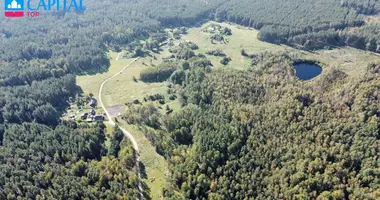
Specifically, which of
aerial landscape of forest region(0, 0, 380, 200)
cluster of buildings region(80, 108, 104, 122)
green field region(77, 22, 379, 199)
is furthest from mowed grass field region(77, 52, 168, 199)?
cluster of buildings region(80, 108, 104, 122)

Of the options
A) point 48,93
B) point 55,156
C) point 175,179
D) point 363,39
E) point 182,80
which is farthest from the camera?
Result: point 363,39

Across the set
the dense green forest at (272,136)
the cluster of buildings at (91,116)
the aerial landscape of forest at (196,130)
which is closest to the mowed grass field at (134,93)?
the aerial landscape of forest at (196,130)

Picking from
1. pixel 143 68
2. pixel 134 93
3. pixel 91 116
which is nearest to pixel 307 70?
pixel 143 68

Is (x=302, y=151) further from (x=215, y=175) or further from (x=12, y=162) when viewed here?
(x=12, y=162)

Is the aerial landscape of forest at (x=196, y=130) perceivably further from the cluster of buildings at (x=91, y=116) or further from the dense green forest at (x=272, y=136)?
the cluster of buildings at (x=91, y=116)

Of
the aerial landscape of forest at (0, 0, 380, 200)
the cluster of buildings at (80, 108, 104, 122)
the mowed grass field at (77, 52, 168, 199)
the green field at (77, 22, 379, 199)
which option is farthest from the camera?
the green field at (77, 22, 379, 199)

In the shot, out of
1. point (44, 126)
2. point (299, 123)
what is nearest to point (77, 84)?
point (44, 126)

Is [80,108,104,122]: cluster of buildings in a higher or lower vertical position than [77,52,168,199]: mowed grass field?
lower

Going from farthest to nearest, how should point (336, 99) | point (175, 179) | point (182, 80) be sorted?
point (182, 80)
point (336, 99)
point (175, 179)

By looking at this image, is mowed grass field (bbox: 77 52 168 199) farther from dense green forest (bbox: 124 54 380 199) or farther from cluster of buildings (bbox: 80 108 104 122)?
cluster of buildings (bbox: 80 108 104 122)
